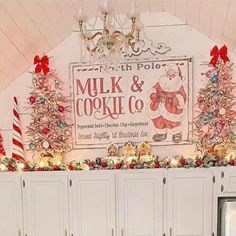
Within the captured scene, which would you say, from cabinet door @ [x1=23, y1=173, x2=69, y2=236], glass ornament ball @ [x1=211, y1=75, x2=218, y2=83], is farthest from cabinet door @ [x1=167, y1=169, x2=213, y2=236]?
Answer: cabinet door @ [x1=23, y1=173, x2=69, y2=236]

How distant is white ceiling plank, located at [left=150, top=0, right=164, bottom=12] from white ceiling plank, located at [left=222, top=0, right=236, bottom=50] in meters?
0.69

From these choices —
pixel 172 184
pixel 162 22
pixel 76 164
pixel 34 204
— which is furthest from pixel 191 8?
pixel 34 204

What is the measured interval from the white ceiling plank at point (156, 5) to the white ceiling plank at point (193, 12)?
293 mm

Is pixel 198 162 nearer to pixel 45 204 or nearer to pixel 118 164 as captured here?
pixel 118 164

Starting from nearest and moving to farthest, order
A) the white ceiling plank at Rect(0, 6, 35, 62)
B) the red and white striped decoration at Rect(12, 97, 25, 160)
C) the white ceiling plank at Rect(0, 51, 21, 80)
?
the white ceiling plank at Rect(0, 6, 35, 62)
the white ceiling plank at Rect(0, 51, 21, 80)
the red and white striped decoration at Rect(12, 97, 25, 160)

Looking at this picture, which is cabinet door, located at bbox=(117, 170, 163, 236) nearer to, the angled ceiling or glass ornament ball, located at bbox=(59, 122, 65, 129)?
glass ornament ball, located at bbox=(59, 122, 65, 129)

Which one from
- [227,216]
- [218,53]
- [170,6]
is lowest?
[227,216]

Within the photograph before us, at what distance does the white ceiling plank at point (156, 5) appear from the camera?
3.17m

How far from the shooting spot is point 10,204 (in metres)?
3.47

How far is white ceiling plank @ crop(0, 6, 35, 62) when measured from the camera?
2625 millimetres

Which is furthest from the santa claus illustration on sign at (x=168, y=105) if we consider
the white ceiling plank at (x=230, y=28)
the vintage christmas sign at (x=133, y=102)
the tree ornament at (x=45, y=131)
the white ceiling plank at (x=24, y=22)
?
the white ceiling plank at (x=24, y=22)

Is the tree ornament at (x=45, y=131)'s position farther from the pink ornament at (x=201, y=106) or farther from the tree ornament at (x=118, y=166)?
the pink ornament at (x=201, y=106)

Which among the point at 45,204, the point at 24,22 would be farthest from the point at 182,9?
the point at 45,204

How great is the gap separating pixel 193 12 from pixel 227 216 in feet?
6.85
